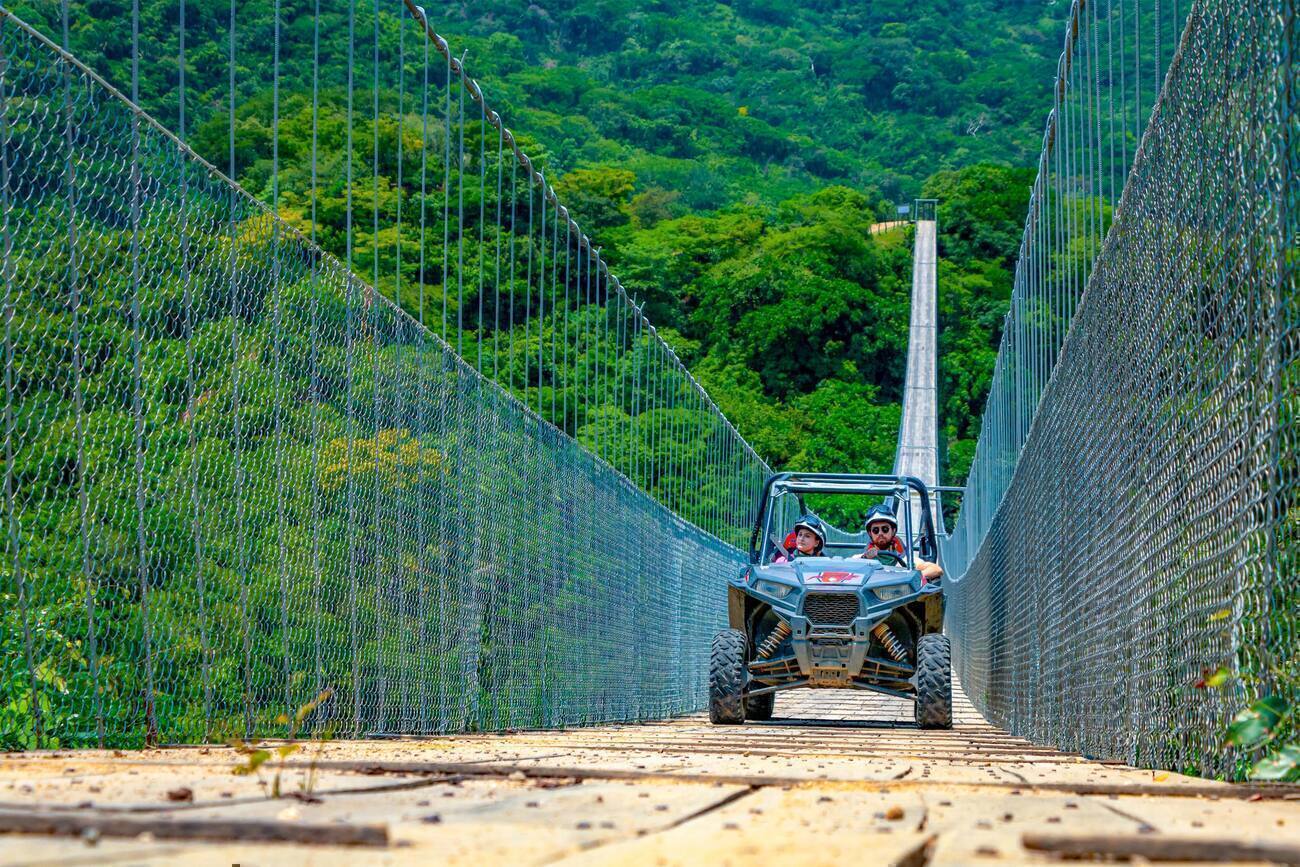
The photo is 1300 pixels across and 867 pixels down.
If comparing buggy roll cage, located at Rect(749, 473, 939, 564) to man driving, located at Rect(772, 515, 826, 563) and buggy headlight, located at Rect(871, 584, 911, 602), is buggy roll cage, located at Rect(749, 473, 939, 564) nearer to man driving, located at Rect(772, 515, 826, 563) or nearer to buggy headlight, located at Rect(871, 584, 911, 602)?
man driving, located at Rect(772, 515, 826, 563)

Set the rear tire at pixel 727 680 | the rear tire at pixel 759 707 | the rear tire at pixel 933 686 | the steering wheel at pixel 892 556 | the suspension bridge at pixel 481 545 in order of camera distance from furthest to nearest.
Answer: the rear tire at pixel 759 707 < the steering wheel at pixel 892 556 < the rear tire at pixel 727 680 < the rear tire at pixel 933 686 < the suspension bridge at pixel 481 545

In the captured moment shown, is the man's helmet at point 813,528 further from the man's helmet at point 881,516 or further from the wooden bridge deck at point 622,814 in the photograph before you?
the wooden bridge deck at point 622,814

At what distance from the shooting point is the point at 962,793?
334 centimetres

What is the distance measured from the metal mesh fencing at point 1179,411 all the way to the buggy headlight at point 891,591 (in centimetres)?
268

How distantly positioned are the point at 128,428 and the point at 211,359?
2.46 ft

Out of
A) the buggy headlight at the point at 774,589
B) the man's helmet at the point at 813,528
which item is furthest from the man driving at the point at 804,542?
the buggy headlight at the point at 774,589

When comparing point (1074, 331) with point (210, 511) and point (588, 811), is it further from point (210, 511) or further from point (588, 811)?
point (588, 811)

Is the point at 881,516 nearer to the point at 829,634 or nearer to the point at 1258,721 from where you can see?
the point at 829,634

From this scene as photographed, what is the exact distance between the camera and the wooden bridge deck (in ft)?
6.59

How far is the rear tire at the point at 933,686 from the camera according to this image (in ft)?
34.2

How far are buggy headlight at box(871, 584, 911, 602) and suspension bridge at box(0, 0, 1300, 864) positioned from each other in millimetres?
761

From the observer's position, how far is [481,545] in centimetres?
940

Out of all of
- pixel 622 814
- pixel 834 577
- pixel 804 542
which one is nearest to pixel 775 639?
pixel 834 577

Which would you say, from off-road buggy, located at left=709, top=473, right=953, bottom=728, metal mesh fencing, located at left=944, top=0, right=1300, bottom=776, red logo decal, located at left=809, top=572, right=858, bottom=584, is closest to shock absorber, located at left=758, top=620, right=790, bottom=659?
off-road buggy, located at left=709, top=473, right=953, bottom=728
